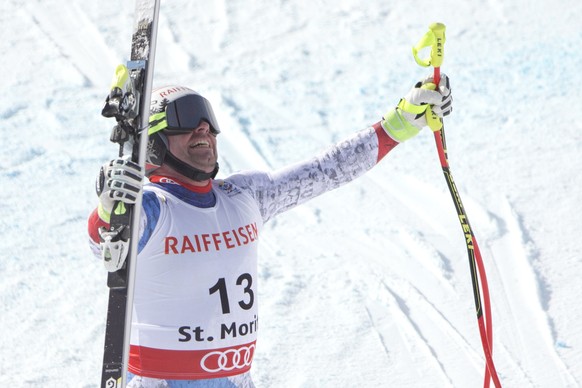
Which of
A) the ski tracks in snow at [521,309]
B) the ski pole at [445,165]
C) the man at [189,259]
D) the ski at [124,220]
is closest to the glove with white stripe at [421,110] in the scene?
the ski pole at [445,165]

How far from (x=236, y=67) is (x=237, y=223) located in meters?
5.84

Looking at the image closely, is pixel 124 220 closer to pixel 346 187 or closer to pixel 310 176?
pixel 310 176

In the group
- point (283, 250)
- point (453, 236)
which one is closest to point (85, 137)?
point (283, 250)

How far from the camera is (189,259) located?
339 centimetres

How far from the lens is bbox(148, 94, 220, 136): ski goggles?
3588mm

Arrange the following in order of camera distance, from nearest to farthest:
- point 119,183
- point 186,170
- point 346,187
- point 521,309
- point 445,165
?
point 119,183 < point 186,170 < point 445,165 < point 521,309 < point 346,187

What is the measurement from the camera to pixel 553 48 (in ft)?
30.5

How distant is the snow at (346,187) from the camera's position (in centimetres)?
551

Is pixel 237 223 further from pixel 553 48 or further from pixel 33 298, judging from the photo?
pixel 553 48

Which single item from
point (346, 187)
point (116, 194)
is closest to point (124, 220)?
point (116, 194)

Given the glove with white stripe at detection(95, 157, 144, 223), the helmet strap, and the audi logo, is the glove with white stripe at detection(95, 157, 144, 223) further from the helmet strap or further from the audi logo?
the audi logo

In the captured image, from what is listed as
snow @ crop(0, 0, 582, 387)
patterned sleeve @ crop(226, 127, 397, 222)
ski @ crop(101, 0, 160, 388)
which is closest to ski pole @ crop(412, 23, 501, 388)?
patterned sleeve @ crop(226, 127, 397, 222)

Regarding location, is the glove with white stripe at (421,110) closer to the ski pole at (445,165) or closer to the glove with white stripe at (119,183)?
the ski pole at (445,165)

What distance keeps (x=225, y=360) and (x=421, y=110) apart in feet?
3.97
